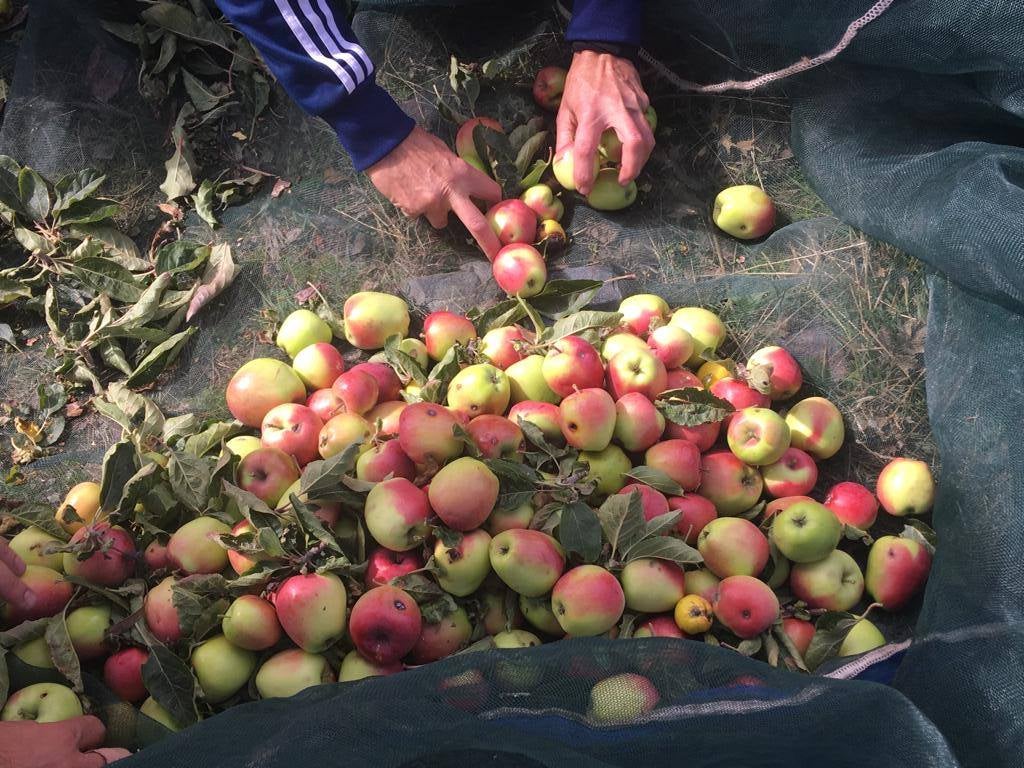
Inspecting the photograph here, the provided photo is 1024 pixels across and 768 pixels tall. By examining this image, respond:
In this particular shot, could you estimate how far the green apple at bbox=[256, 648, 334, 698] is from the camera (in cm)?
190

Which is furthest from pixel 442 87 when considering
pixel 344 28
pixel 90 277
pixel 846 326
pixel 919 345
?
pixel 919 345

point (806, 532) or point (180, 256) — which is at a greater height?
point (180, 256)

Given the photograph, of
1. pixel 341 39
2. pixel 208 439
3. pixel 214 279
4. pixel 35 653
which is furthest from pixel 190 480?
pixel 341 39

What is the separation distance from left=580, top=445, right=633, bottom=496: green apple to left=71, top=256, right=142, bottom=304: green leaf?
5.18 ft

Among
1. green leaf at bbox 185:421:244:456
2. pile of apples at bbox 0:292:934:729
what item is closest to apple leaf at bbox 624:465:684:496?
pile of apples at bbox 0:292:934:729

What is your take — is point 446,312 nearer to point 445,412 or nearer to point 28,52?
point 445,412

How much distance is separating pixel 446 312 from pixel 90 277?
118 cm

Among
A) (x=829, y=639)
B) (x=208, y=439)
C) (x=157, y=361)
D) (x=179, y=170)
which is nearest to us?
(x=829, y=639)

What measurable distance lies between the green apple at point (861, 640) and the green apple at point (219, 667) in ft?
4.72

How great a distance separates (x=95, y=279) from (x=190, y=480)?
3.17 ft

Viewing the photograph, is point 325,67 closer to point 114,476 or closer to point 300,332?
point 300,332

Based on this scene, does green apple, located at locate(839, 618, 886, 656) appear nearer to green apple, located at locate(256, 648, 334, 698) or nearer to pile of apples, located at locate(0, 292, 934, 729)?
pile of apples, located at locate(0, 292, 934, 729)

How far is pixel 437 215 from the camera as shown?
8.85 feet

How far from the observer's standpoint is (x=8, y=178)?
2.79 meters
